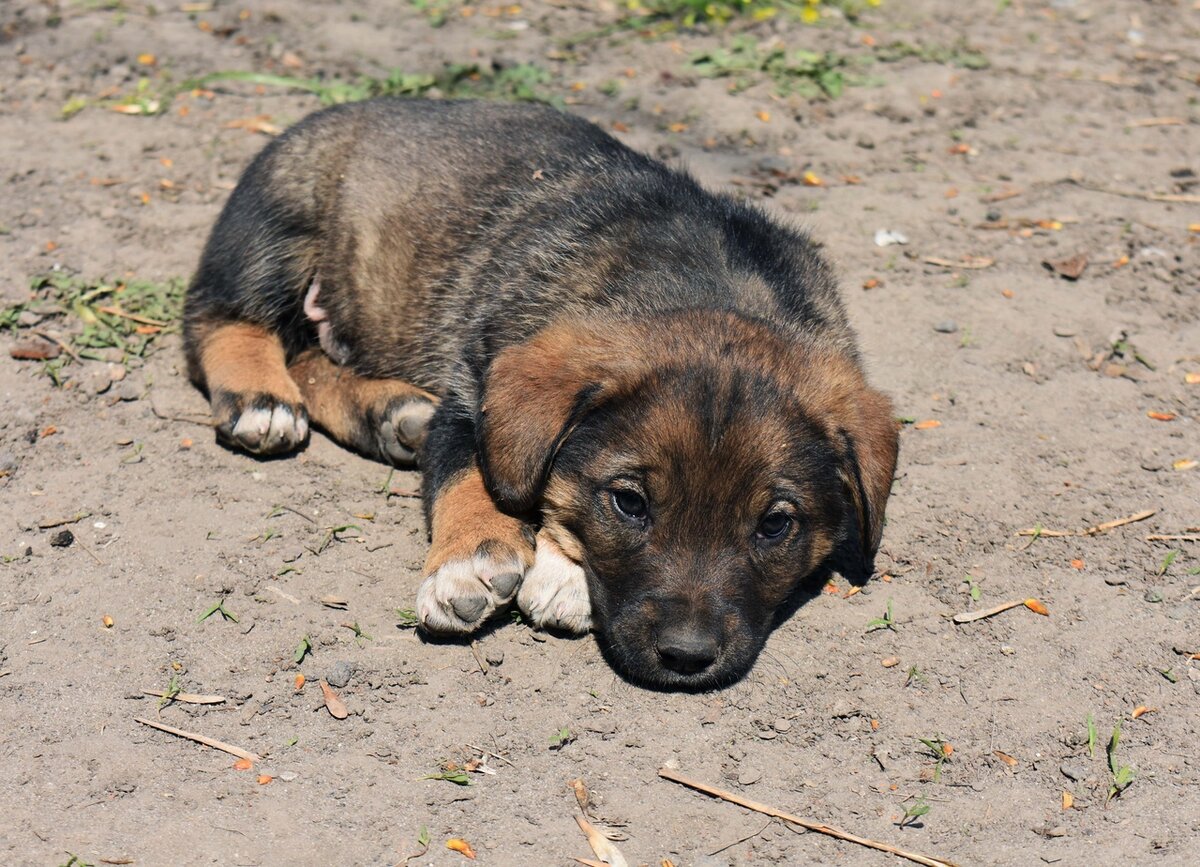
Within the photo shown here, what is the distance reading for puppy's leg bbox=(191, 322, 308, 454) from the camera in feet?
15.9

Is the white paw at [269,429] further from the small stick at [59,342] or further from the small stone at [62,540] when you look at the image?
the small stick at [59,342]

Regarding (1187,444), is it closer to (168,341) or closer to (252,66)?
(168,341)

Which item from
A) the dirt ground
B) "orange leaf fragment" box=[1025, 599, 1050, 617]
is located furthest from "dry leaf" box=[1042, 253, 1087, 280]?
"orange leaf fragment" box=[1025, 599, 1050, 617]

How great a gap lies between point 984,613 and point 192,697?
257cm

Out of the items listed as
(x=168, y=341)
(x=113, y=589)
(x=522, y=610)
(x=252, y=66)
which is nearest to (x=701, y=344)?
(x=522, y=610)

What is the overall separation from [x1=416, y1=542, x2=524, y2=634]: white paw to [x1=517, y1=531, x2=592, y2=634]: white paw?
A: 2.2 inches

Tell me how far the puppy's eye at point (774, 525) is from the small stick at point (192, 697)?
170cm

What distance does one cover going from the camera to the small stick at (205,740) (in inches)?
141

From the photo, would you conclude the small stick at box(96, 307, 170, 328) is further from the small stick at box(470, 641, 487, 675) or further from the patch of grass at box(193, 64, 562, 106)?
the small stick at box(470, 641, 487, 675)

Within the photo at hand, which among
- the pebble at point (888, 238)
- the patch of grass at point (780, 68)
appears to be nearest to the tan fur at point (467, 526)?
the pebble at point (888, 238)

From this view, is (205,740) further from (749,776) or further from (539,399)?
(749,776)

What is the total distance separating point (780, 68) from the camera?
25.7 ft

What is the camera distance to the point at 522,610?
4086 millimetres

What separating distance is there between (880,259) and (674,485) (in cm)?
294
